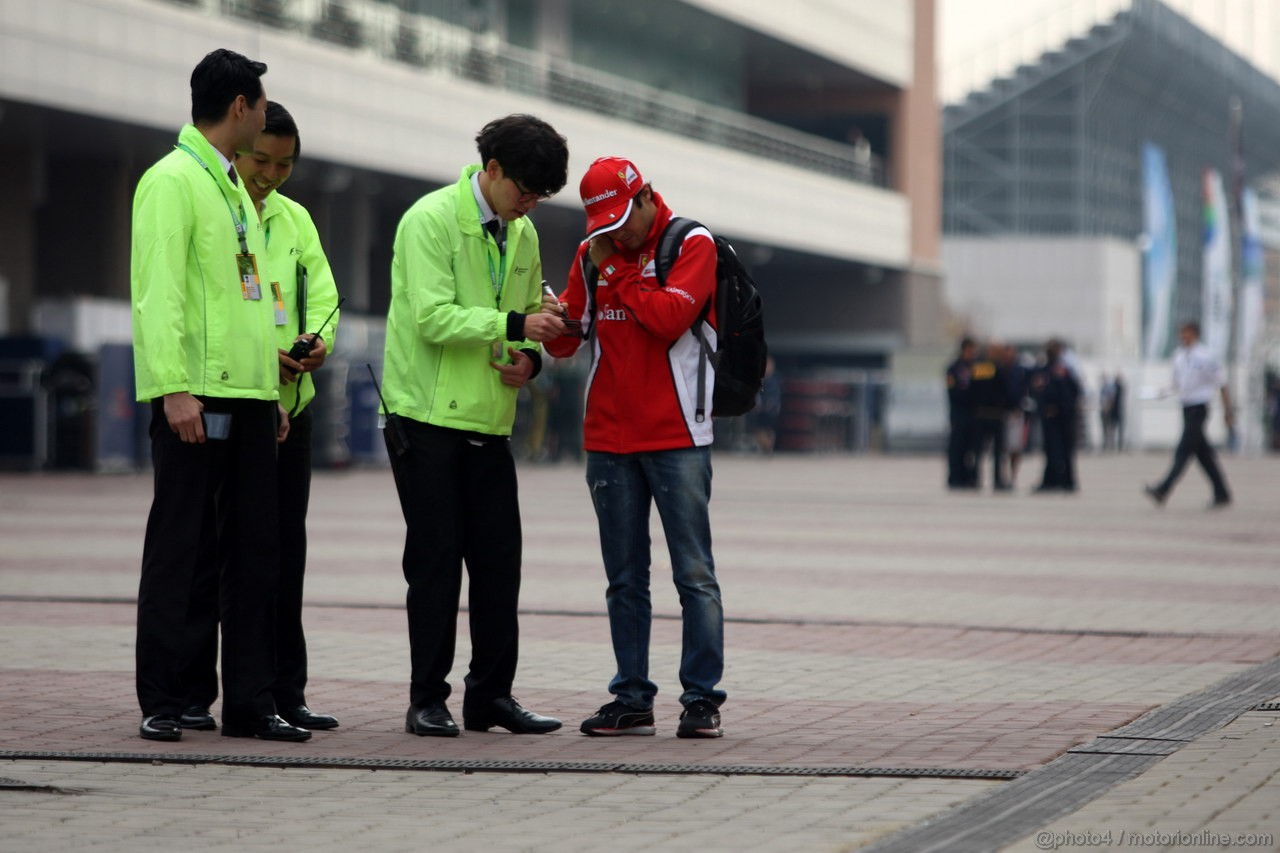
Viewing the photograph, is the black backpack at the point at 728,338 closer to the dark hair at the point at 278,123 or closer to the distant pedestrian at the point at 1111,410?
the dark hair at the point at 278,123

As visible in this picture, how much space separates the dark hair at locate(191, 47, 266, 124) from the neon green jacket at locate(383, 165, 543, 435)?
0.63m

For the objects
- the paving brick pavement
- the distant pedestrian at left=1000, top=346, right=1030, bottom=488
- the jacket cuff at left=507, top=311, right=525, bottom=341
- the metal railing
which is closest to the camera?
the paving brick pavement

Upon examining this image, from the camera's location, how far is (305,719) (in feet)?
21.5

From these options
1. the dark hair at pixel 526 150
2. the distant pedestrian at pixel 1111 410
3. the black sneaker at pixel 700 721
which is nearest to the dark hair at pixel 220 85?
the dark hair at pixel 526 150

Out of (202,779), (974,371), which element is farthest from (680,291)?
(974,371)

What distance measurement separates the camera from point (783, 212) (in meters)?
46.0

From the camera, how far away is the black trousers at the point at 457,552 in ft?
21.3

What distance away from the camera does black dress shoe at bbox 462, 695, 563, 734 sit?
651 cm

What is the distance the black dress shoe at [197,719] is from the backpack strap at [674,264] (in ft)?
5.87

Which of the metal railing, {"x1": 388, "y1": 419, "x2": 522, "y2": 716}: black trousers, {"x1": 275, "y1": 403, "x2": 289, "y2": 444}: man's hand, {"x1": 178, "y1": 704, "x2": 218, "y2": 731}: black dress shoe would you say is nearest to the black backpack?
{"x1": 388, "y1": 419, "x2": 522, "y2": 716}: black trousers

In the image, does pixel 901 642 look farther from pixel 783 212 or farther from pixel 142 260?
pixel 783 212

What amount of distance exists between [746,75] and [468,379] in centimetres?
4499

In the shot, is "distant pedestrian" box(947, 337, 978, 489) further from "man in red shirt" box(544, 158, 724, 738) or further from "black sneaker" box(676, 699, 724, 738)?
"black sneaker" box(676, 699, 724, 738)

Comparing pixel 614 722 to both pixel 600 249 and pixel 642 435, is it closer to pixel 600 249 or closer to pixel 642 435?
pixel 642 435
